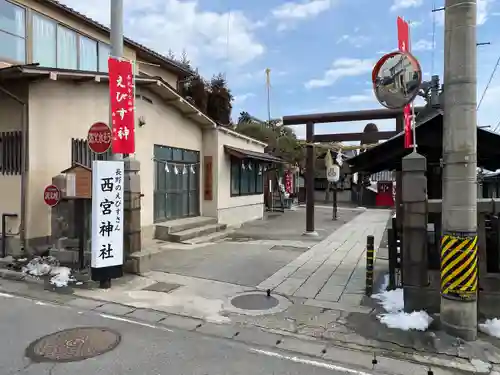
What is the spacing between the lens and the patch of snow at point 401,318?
594cm

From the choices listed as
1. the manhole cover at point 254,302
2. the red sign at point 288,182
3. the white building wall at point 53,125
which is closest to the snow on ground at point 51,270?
the white building wall at point 53,125

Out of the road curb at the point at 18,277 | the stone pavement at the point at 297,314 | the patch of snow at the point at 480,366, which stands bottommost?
the patch of snow at the point at 480,366

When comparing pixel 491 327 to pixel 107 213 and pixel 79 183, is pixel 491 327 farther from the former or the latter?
pixel 79 183

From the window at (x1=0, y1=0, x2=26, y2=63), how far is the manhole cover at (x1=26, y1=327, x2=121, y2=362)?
30.9ft

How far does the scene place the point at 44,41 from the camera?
1276cm

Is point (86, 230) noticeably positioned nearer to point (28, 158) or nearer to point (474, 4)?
point (28, 158)

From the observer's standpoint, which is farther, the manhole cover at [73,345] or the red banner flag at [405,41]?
the red banner flag at [405,41]

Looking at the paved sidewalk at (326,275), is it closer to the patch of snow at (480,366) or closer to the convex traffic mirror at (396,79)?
the patch of snow at (480,366)

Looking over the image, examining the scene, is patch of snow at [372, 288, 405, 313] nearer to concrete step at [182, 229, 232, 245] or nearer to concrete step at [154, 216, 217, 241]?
concrete step at [182, 229, 232, 245]

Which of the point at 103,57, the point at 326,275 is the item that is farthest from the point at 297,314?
the point at 103,57

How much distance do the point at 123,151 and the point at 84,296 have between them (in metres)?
3.05

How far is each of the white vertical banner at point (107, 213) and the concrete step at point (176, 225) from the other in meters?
5.30

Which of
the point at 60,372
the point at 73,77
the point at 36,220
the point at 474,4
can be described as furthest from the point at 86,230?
the point at 474,4

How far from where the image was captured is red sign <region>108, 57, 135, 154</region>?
850 cm
